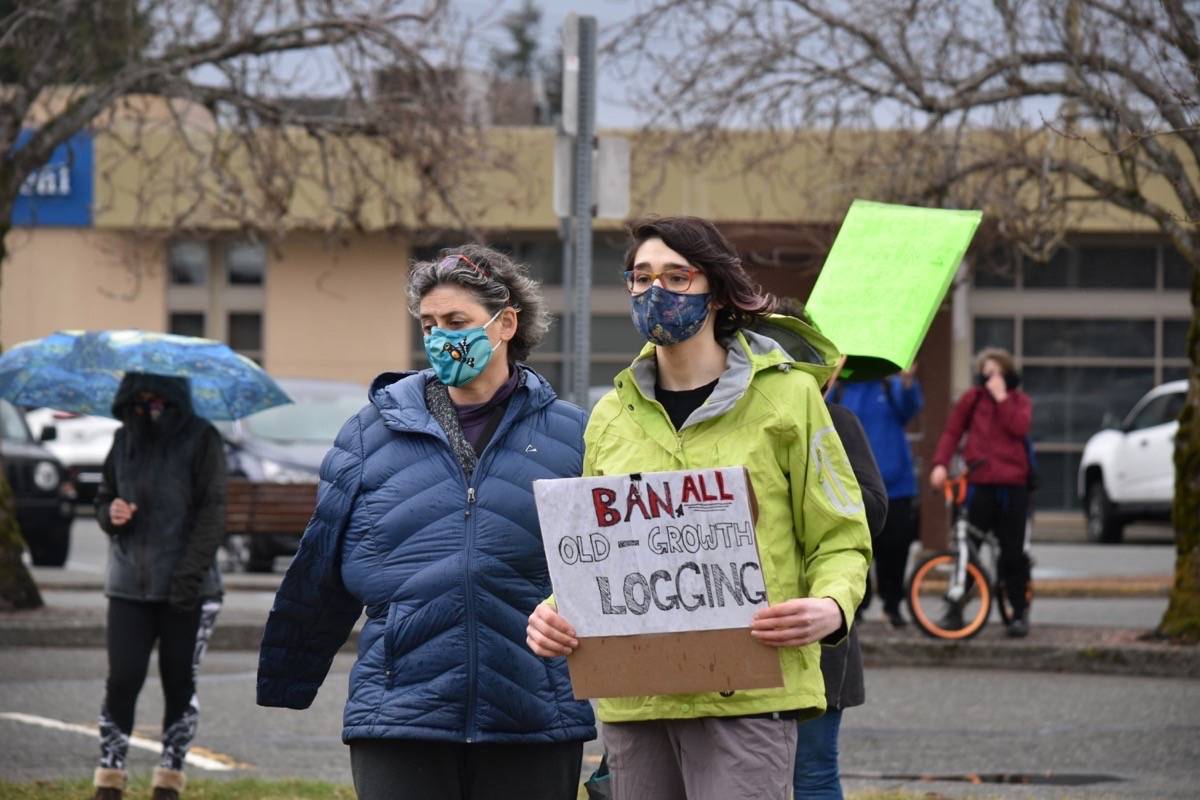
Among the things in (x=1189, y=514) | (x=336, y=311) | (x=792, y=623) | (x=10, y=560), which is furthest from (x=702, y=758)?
(x=336, y=311)

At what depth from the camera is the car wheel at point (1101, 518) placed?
80.6 ft

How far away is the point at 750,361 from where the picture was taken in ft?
14.6

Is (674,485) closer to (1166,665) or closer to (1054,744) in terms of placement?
(1054,744)

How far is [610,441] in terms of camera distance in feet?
14.9

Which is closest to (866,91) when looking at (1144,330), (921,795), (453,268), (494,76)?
(494,76)

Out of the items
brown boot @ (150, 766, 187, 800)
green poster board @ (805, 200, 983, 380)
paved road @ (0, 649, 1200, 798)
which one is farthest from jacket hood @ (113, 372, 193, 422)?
green poster board @ (805, 200, 983, 380)

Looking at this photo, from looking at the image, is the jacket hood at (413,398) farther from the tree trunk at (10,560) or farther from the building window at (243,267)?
the building window at (243,267)

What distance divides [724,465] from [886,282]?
1907 mm

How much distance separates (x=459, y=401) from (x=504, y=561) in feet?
1.52

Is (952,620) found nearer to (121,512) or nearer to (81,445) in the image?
(121,512)

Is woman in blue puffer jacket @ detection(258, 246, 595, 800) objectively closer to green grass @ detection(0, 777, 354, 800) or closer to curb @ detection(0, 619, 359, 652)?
green grass @ detection(0, 777, 354, 800)

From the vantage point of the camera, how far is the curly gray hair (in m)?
5.05

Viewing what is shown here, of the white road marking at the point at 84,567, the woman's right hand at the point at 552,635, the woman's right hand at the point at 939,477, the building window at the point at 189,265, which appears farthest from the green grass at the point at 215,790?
the building window at the point at 189,265

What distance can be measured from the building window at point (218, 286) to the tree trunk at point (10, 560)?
1603 cm
